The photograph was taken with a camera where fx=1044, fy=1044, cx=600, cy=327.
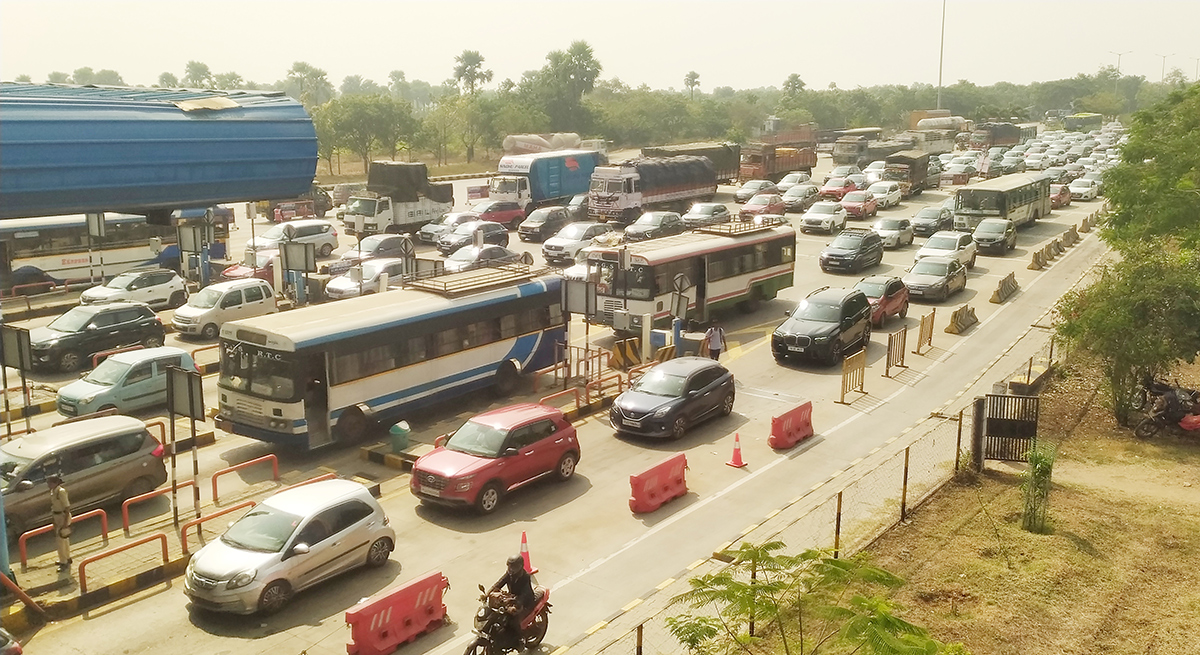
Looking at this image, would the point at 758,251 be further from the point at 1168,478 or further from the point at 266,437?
the point at 266,437

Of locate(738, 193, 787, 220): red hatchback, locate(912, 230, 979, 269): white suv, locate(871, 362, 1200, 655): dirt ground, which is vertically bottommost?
locate(871, 362, 1200, 655): dirt ground

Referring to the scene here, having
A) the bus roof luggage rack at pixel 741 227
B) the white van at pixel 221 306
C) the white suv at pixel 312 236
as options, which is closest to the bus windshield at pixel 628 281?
the bus roof luggage rack at pixel 741 227

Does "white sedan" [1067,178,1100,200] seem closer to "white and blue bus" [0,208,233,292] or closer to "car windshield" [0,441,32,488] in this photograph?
"white and blue bus" [0,208,233,292]

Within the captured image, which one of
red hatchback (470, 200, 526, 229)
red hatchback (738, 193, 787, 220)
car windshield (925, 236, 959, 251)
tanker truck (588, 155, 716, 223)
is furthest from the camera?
red hatchback (470, 200, 526, 229)

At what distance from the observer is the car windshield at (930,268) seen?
3653 centimetres

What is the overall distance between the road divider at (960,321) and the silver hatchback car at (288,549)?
21.7m

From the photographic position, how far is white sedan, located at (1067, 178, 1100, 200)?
67750mm

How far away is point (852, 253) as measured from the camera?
40469 mm

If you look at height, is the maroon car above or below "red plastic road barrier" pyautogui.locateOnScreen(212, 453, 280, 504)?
above

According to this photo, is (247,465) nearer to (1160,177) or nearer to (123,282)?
(123,282)

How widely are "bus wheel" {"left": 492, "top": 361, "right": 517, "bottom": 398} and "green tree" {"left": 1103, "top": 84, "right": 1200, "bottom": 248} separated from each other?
19588 millimetres

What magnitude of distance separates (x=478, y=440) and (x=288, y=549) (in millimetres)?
4736

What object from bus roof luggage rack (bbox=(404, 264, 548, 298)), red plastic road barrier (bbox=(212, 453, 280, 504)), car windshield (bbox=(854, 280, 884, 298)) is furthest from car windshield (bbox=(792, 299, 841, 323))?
red plastic road barrier (bbox=(212, 453, 280, 504))

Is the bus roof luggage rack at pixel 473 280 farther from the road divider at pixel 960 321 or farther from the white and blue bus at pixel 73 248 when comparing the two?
the white and blue bus at pixel 73 248
